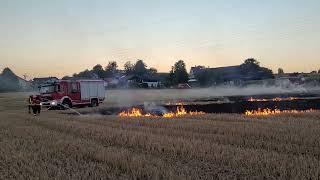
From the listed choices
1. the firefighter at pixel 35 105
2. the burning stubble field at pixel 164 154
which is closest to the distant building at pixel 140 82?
the firefighter at pixel 35 105

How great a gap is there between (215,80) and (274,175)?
9397 cm

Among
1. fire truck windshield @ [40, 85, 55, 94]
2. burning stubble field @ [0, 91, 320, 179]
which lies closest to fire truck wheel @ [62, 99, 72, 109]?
fire truck windshield @ [40, 85, 55, 94]

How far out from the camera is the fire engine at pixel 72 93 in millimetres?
36938

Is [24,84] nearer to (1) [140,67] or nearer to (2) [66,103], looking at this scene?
(1) [140,67]

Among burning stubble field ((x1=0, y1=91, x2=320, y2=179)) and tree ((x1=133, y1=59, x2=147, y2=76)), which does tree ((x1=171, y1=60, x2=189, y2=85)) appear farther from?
burning stubble field ((x1=0, y1=91, x2=320, y2=179))

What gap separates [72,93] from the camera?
127 feet

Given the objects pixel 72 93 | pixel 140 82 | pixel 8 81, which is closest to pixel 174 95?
pixel 72 93

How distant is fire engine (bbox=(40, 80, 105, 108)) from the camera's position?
36938 millimetres

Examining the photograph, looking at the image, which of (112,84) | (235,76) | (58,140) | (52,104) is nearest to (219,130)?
(58,140)

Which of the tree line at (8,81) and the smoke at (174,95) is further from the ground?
the tree line at (8,81)

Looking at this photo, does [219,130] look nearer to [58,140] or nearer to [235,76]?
[58,140]

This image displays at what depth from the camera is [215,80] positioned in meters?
102

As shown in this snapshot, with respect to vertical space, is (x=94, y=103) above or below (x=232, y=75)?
below

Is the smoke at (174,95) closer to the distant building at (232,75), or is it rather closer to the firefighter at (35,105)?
the firefighter at (35,105)
